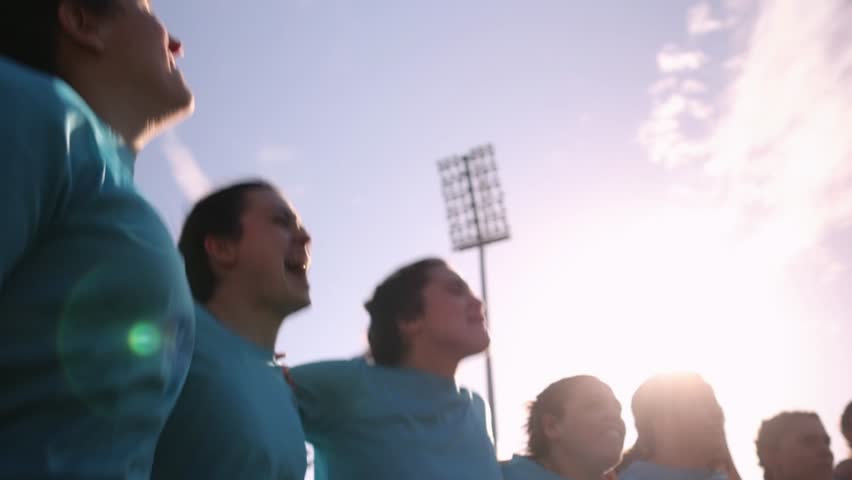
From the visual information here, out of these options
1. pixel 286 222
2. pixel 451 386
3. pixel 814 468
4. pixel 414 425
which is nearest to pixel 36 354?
pixel 286 222

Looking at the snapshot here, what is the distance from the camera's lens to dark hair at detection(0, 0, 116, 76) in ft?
4.98

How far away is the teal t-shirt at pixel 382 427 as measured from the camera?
10.9ft

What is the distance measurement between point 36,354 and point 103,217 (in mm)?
265

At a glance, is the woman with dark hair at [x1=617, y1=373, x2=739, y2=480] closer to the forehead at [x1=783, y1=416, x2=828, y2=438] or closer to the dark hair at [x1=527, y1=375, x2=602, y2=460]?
the dark hair at [x1=527, y1=375, x2=602, y2=460]

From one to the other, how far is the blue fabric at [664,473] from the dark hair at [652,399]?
0.19 meters

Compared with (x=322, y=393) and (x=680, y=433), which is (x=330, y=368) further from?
(x=680, y=433)

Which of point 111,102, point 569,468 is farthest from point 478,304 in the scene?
point 111,102

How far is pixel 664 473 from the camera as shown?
201 inches

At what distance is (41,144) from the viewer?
3.97 feet

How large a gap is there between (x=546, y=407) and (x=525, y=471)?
519 millimetres

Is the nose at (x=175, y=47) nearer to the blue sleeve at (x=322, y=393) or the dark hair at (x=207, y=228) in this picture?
the dark hair at (x=207, y=228)

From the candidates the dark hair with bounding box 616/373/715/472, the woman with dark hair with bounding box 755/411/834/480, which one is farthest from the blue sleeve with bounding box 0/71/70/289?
the woman with dark hair with bounding box 755/411/834/480

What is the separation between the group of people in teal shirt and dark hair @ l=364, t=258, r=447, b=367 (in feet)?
0.04

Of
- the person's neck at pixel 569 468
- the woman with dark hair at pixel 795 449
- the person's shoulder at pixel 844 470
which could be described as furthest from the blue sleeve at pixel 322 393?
the person's shoulder at pixel 844 470
